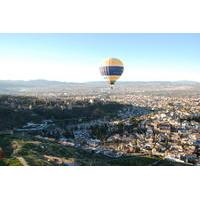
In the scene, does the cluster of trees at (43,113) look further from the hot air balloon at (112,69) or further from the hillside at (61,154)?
the hot air balloon at (112,69)

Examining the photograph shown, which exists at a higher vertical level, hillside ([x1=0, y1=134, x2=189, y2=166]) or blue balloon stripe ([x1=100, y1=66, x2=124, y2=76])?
blue balloon stripe ([x1=100, y1=66, x2=124, y2=76])

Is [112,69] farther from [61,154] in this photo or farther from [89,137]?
[89,137]

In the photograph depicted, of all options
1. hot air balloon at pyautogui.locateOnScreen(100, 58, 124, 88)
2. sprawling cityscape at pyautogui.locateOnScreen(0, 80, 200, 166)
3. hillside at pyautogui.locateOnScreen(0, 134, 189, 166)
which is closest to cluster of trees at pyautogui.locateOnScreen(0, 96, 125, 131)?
sprawling cityscape at pyautogui.locateOnScreen(0, 80, 200, 166)

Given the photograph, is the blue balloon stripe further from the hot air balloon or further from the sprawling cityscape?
the sprawling cityscape

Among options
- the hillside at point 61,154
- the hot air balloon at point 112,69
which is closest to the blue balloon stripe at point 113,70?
the hot air balloon at point 112,69

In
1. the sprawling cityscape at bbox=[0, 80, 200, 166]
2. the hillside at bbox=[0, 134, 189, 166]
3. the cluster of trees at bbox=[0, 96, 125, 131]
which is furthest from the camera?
the cluster of trees at bbox=[0, 96, 125, 131]

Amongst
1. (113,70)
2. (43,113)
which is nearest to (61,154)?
(113,70)
